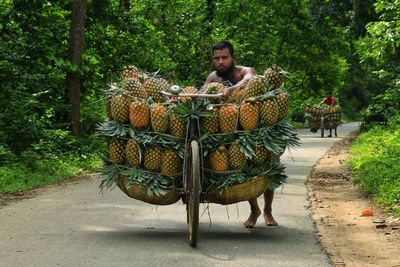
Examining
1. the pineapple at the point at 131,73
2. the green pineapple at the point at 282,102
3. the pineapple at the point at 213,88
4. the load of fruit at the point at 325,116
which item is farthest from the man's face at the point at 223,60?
the load of fruit at the point at 325,116

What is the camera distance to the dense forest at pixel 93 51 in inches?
580

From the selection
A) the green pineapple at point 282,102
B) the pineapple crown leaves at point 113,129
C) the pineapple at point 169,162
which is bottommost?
the pineapple at point 169,162

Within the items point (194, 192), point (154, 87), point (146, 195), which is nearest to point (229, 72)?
point (154, 87)

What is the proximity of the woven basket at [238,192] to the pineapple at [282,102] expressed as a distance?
0.73m

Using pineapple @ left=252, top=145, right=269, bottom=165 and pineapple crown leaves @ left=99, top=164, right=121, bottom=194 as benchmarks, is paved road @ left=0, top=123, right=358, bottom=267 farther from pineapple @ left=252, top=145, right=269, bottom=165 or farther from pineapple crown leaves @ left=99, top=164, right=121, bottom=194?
pineapple @ left=252, top=145, right=269, bottom=165

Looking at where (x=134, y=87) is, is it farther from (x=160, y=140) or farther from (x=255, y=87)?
(x=255, y=87)

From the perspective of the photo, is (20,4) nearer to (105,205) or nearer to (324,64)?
(105,205)

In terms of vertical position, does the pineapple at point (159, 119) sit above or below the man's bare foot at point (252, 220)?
above

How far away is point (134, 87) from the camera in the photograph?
24.8ft

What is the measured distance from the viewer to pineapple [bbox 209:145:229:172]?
7.34 meters

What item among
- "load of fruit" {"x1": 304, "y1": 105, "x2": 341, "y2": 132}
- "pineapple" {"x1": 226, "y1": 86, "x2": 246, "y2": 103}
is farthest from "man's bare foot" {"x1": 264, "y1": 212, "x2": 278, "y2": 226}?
"load of fruit" {"x1": 304, "y1": 105, "x2": 341, "y2": 132}

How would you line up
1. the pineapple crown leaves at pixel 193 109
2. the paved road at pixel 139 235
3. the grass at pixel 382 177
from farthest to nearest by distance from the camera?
the grass at pixel 382 177 < the pineapple crown leaves at pixel 193 109 < the paved road at pixel 139 235

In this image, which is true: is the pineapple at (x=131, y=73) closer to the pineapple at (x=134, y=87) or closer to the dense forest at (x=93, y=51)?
the pineapple at (x=134, y=87)

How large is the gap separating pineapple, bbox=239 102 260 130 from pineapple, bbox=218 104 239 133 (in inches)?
2.2
